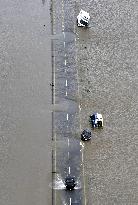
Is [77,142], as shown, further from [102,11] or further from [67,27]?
[102,11]

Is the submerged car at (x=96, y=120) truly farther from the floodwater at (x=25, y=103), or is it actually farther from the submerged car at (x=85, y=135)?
the floodwater at (x=25, y=103)

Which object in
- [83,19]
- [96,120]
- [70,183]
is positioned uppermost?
[83,19]

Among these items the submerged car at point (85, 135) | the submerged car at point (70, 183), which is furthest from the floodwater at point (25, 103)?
the submerged car at point (85, 135)

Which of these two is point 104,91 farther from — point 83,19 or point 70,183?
point 70,183

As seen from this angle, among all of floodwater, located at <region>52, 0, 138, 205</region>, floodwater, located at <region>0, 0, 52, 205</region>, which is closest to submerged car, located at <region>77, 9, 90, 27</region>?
floodwater, located at <region>52, 0, 138, 205</region>

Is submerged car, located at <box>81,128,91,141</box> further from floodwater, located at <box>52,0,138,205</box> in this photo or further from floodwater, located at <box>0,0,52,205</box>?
floodwater, located at <box>0,0,52,205</box>

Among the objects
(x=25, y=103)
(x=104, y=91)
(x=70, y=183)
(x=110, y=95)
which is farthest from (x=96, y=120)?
(x=70, y=183)
